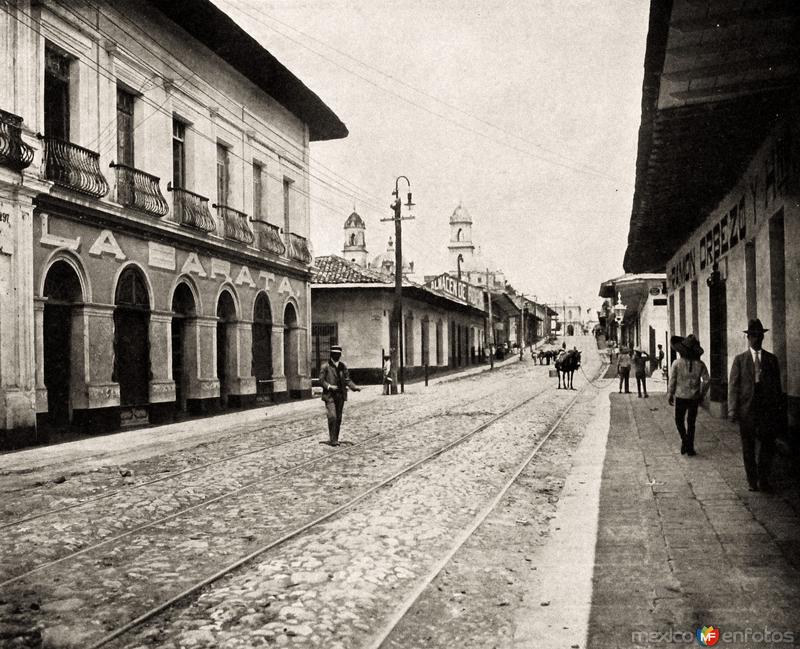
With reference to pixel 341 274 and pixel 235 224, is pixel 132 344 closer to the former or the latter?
pixel 235 224

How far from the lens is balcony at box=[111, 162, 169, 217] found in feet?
55.3

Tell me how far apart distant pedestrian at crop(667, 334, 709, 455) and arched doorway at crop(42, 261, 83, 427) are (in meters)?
11.0

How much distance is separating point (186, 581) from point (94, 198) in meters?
11.9

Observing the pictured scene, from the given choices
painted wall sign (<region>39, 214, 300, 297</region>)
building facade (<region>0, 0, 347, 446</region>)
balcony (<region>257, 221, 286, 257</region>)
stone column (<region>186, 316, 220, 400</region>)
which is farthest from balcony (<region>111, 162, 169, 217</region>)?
balcony (<region>257, 221, 286, 257</region>)

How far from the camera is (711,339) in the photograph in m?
16.2

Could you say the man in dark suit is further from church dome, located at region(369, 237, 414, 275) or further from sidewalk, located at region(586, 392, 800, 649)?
church dome, located at region(369, 237, 414, 275)

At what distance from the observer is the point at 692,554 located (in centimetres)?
578

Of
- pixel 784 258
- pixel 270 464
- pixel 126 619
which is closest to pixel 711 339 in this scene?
pixel 784 258

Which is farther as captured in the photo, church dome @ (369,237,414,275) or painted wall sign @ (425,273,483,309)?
church dome @ (369,237,414,275)

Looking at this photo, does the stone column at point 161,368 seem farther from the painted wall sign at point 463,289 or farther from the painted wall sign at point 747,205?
the painted wall sign at point 463,289

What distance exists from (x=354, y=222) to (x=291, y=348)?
8398 centimetres

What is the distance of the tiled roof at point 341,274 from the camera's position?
119 feet

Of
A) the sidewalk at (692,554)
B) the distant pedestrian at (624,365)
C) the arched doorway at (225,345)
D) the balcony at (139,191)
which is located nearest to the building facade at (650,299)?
the distant pedestrian at (624,365)

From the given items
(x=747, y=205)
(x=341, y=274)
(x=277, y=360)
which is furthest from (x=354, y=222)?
(x=747, y=205)
